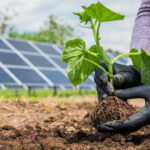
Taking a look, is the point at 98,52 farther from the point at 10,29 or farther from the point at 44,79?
the point at 10,29

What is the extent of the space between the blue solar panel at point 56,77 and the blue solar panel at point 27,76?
427mm

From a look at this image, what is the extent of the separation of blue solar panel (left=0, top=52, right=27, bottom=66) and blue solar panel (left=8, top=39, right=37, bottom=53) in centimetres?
79

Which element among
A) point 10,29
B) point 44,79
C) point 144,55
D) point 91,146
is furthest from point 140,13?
point 10,29

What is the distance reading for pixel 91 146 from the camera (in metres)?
1.82

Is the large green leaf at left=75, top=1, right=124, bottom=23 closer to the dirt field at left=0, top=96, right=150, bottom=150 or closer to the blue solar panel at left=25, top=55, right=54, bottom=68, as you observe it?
the dirt field at left=0, top=96, right=150, bottom=150

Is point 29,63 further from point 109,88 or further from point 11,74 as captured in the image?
point 109,88

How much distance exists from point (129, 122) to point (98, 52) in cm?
67

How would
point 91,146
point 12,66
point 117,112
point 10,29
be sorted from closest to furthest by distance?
point 91,146
point 117,112
point 12,66
point 10,29

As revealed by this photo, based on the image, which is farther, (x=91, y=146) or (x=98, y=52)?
(x=98, y=52)

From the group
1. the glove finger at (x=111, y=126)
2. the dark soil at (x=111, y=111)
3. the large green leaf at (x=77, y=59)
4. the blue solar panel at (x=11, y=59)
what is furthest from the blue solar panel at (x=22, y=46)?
the glove finger at (x=111, y=126)

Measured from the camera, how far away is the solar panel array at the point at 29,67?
260 inches

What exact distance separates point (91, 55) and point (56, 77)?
558cm

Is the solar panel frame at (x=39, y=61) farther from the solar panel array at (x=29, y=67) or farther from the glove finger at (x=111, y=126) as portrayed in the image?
the glove finger at (x=111, y=126)

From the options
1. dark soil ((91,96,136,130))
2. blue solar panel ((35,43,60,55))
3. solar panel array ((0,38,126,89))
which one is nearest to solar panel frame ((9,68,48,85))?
solar panel array ((0,38,126,89))
